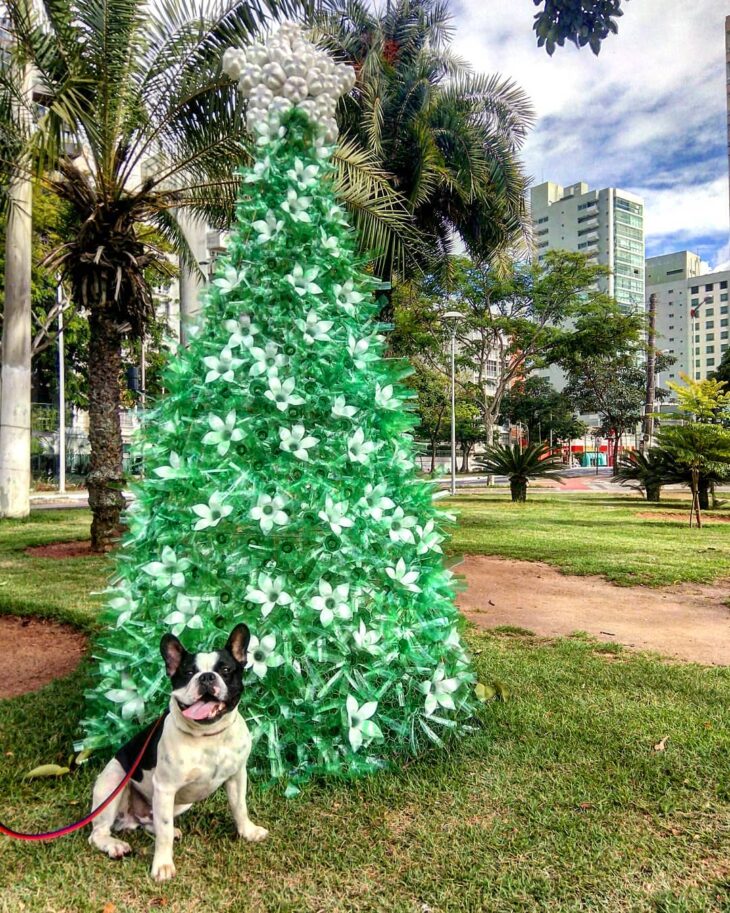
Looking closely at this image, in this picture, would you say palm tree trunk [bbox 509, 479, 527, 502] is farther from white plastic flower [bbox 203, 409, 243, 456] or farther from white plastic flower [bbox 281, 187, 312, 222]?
white plastic flower [bbox 203, 409, 243, 456]

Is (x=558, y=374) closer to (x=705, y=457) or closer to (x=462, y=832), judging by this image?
(x=705, y=457)

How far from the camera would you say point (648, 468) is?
17734 millimetres

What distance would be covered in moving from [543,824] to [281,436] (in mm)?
1885

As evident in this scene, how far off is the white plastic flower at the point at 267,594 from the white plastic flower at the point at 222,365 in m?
0.89

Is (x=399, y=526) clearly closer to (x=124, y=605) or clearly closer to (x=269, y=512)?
(x=269, y=512)

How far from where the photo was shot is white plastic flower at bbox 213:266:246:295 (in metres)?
3.07

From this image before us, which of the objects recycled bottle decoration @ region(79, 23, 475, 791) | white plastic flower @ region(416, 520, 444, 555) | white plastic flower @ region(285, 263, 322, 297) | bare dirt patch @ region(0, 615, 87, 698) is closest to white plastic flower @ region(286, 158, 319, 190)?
recycled bottle decoration @ region(79, 23, 475, 791)

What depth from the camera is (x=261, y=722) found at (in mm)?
2861

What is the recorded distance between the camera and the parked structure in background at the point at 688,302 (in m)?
120

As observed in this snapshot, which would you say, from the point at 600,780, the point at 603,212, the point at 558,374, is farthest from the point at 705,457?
the point at 603,212

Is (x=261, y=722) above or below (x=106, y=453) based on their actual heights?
below

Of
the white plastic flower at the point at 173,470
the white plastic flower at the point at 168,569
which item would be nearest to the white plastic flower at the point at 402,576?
the white plastic flower at the point at 168,569

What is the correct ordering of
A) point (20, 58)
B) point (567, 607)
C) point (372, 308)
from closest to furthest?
point (372, 308) < point (567, 607) < point (20, 58)

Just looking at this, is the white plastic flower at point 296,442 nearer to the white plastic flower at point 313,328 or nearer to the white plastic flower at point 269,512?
the white plastic flower at point 269,512
